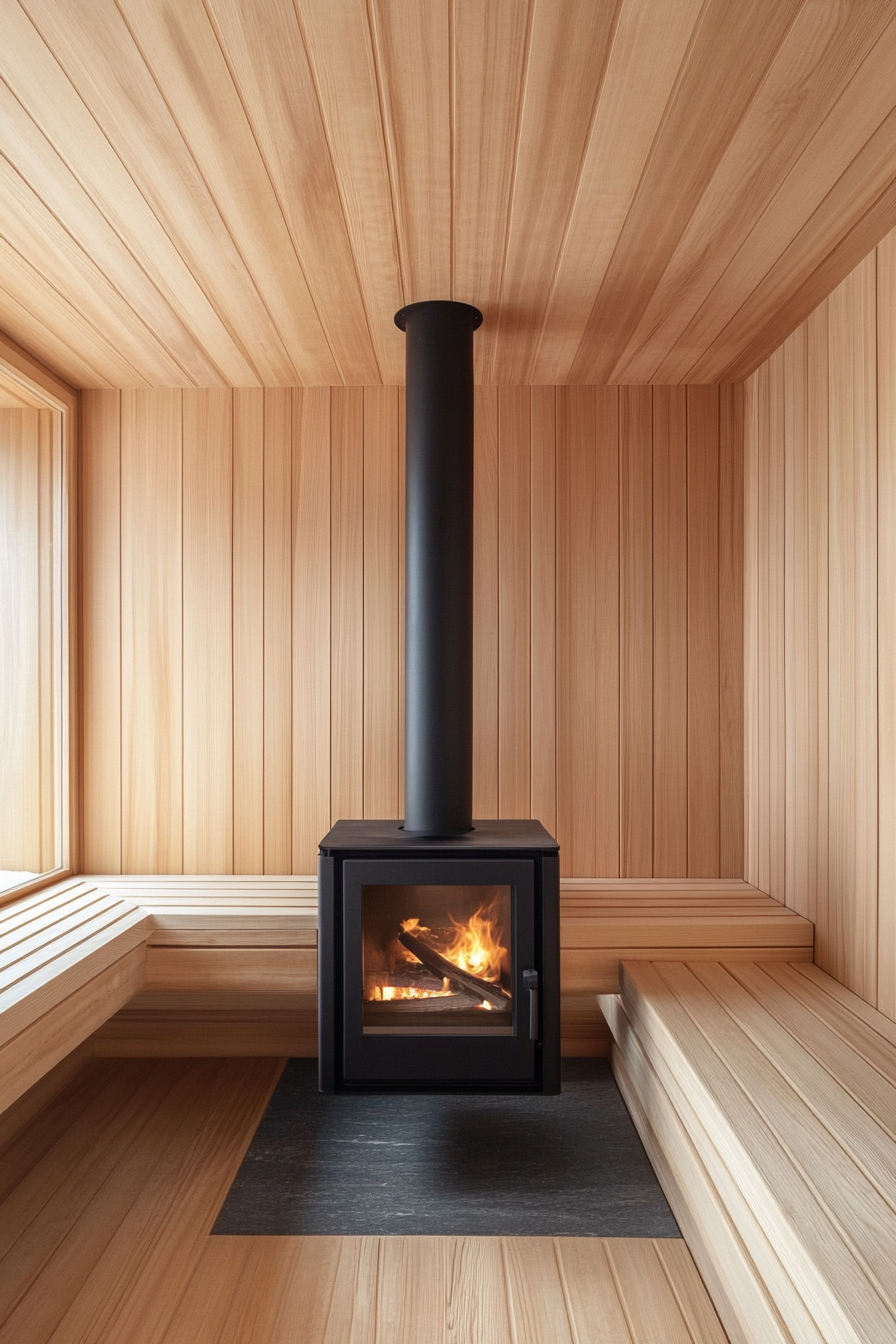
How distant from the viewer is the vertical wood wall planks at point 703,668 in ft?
9.57

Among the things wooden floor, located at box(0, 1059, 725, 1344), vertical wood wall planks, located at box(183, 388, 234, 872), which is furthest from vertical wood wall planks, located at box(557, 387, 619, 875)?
wooden floor, located at box(0, 1059, 725, 1344)

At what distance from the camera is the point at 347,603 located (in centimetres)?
294

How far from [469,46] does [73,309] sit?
4.75 feet

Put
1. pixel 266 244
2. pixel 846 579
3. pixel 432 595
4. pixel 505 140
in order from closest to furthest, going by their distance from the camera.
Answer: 1. pixel 505 140
2. pixel 266 244
3. pixel 846 579
4. pixel 432 595

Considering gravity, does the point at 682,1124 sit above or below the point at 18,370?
below

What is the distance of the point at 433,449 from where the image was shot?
2336mm

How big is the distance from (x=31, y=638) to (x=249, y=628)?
0.71m

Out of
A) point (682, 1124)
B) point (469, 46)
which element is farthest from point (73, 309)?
point (682, 1124)

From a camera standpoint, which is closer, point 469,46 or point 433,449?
point 469,46

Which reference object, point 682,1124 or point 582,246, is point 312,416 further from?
point 682,1124

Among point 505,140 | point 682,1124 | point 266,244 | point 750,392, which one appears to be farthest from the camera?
point 750,392

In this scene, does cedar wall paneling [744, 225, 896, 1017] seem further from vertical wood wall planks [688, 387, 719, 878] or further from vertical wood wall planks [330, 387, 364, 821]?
vertical wood wall planks [330, 387, 364, 821]

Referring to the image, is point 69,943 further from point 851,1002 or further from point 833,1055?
point 851,1002

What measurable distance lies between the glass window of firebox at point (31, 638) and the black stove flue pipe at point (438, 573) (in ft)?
4.36
